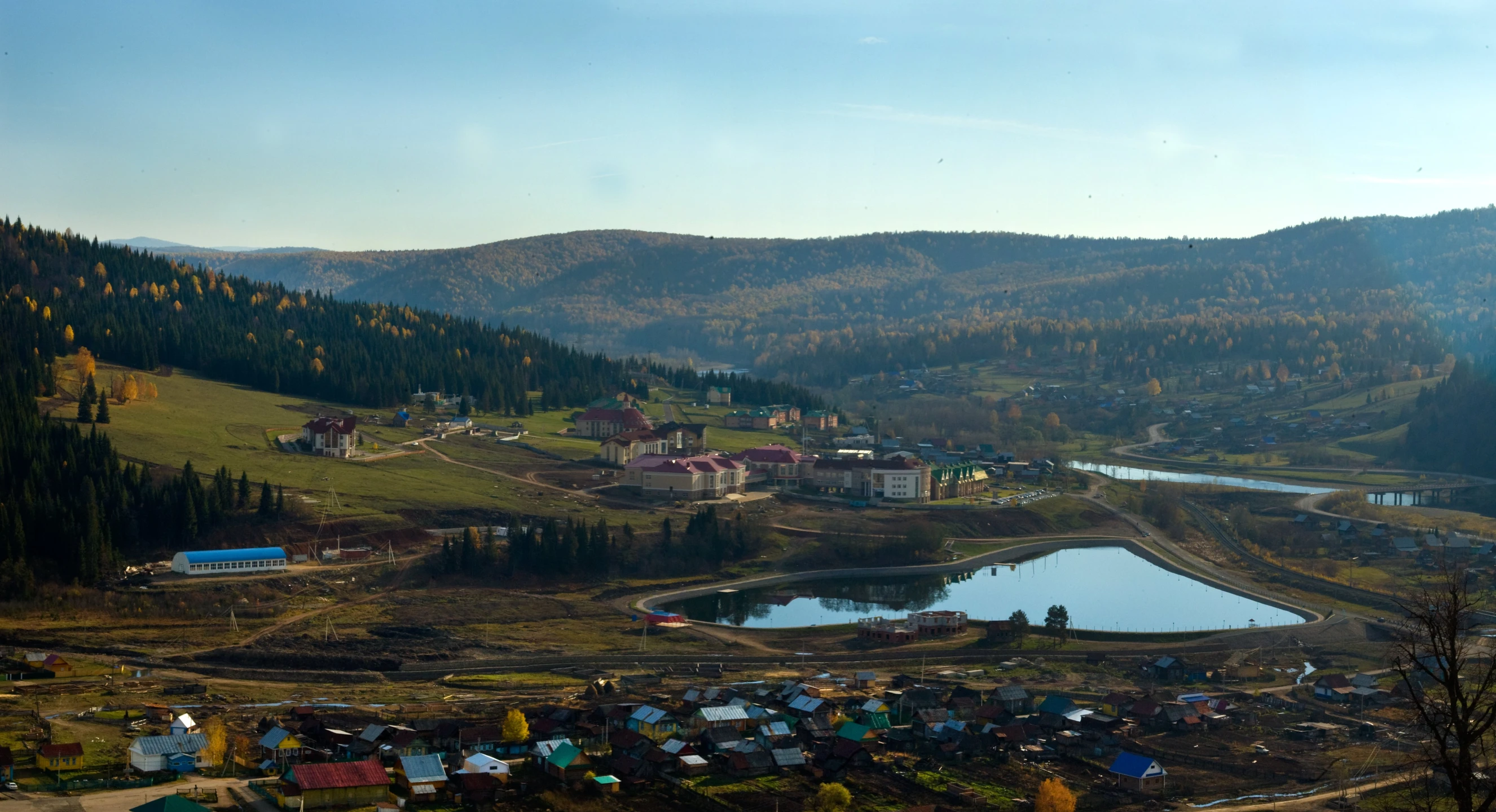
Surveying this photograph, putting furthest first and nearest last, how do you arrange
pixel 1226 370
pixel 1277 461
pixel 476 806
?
pixel 1226 370 < pixel 1277 461 < pixel 476 806

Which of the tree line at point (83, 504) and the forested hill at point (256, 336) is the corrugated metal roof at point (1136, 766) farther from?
the forested hill at point (256, 336)

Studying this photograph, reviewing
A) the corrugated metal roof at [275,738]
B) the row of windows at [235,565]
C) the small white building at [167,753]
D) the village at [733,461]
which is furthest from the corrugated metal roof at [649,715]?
the village at [733,461]

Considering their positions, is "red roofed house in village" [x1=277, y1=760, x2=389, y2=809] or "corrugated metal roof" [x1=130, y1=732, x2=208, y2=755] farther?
"corrugated metal roof" [x1=130, y1=732, x2=208, y2=755]

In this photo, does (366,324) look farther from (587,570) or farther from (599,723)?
(599,723)

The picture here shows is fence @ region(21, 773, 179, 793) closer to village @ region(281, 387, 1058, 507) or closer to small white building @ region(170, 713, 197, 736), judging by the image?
small white building @ region(170, 713, 197, 736)

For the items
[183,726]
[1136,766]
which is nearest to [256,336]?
[183,726]

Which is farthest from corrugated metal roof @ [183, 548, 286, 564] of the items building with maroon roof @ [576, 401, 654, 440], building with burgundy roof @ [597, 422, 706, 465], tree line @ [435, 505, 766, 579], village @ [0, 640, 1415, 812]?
building with maroon roof @ [576, 401, 654, 440]

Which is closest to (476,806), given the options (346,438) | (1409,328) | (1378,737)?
(1378,737)
